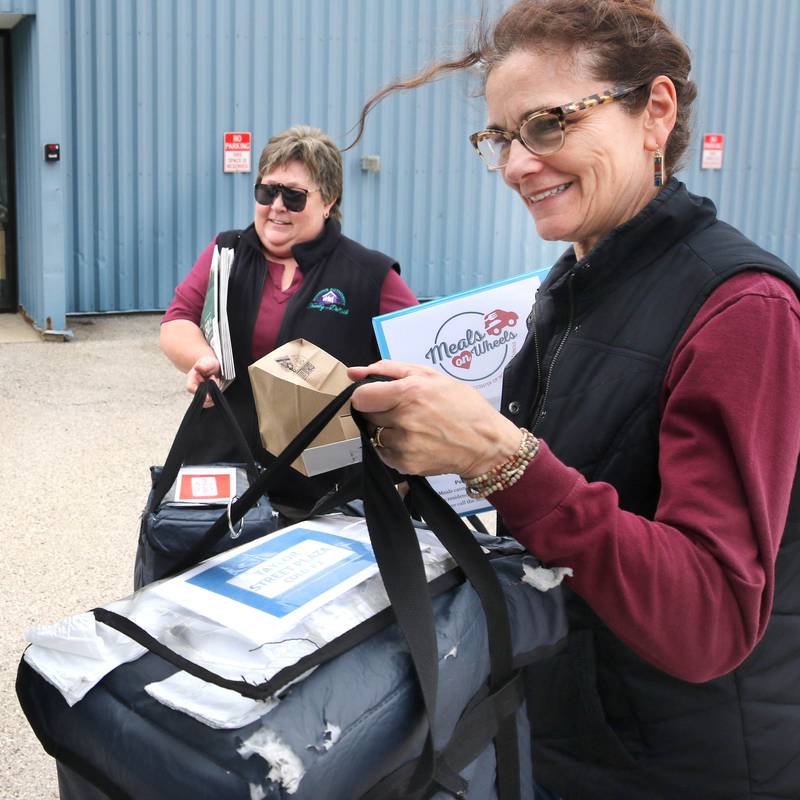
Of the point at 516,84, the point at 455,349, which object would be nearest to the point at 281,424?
the point at 455,349

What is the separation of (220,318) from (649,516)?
2.12 metres

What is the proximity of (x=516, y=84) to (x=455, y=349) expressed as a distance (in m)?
0.75

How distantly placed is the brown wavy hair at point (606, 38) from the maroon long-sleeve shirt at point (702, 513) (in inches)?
16.5

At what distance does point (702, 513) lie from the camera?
112 centimetres

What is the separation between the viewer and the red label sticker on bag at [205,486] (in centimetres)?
221

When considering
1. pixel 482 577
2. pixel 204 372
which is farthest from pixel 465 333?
pixel 204 372

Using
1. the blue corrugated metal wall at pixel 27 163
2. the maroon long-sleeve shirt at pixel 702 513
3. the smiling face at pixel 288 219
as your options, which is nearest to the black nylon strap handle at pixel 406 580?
the maroon long-sleeve shirt at pixel 702 513

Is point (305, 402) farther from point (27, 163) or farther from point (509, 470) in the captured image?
point (27, 163)

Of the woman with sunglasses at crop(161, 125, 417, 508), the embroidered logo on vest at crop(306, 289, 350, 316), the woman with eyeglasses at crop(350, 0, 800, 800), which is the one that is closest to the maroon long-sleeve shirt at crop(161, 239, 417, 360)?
the woman with sunglasses at crop(161, 125, 417, 508)

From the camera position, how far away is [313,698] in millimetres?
989

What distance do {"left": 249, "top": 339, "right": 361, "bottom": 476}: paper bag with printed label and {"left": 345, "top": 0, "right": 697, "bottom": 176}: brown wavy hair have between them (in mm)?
659

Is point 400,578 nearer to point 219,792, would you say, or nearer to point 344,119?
point 219,792

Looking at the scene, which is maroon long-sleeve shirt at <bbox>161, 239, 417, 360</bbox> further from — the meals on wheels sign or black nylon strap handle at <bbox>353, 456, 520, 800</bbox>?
black nylon strap handle at <bbox>353, 456, 520, 800</bbox>

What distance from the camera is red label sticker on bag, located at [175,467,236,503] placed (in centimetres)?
221
